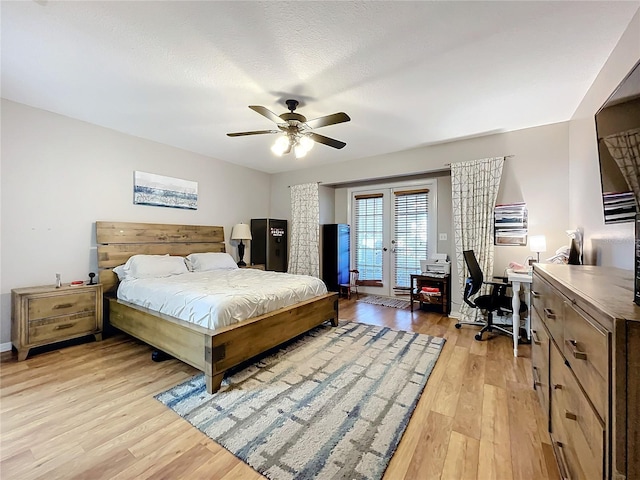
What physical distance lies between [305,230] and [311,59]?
345 centimetres

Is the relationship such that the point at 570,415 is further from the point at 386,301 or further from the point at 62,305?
the point at 62,305

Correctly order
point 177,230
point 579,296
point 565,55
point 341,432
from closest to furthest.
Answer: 1. point 579,296
2. point 341,432
3. point 565,55
4. point 177,230

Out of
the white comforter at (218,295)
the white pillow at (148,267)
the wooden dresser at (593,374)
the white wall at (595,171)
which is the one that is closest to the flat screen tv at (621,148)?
the white wall at (595,171)

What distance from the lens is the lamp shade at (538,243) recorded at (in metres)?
3.04

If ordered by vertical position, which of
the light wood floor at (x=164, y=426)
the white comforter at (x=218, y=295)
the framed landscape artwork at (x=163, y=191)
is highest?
the framed landscape artwork at (x=163, y=191)

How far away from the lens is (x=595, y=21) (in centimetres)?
171

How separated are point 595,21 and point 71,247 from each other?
5.14 metres

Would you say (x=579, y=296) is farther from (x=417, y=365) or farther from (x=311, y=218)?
(x=311, y=218)

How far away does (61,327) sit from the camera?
9.19 ft

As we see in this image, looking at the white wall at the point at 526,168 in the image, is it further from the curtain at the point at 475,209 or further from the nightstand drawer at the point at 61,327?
the nightstand drawer at the point at 61,327

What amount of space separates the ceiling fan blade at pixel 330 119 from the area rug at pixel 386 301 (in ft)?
10.9

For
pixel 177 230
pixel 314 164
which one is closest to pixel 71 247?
pixel 177 230

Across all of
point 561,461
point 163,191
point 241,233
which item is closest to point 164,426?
point 561,461

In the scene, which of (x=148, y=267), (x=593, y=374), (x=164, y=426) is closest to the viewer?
(x=593, y=374)
